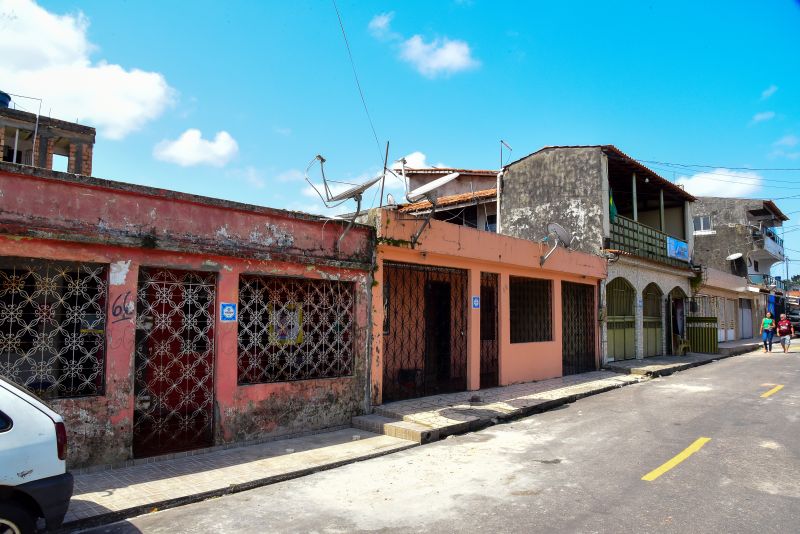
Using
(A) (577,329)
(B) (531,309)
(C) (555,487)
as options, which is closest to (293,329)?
(C) (555,487)

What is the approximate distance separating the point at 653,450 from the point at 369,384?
14.7ft

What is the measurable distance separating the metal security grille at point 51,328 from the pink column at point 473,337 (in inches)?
286

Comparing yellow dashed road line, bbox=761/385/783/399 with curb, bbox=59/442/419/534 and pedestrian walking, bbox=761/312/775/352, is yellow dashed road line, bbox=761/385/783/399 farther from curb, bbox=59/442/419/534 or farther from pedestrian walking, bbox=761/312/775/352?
pedestrian walking, bbox=761/312/775/352

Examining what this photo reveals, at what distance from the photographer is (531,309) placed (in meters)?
14.7

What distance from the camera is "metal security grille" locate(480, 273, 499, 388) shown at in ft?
41.5

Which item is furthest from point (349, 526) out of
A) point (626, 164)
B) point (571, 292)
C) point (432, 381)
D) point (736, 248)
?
point (736, 248)

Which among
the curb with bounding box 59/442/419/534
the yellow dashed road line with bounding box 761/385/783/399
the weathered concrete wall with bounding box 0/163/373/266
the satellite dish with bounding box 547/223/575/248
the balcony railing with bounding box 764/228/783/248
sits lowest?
the curb with bounding box 59/442/419/534

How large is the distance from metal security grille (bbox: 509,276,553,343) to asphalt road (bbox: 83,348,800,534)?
5.28 m

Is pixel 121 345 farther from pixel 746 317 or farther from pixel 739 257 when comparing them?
pixel 746 317

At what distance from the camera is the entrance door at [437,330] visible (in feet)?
41.8

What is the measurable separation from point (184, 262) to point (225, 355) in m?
1.40

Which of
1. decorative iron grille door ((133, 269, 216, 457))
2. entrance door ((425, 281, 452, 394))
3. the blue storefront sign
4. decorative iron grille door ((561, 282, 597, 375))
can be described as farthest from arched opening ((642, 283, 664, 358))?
decorative iron grille door ((133, 269, 216, 457))

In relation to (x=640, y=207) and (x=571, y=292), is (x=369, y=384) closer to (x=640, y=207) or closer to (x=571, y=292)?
(x=571, y=292)

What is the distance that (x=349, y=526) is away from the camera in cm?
461
